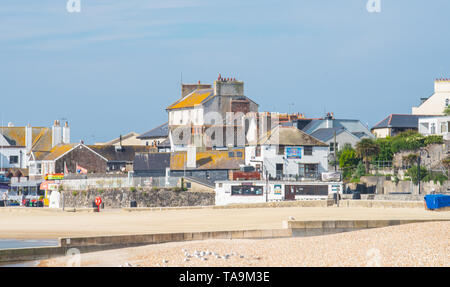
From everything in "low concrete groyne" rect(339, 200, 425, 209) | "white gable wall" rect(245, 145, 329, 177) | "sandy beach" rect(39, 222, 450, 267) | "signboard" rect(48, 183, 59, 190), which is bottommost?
"sandy beach" rect(39, 222, 450, 267)

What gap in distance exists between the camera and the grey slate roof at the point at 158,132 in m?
94.2

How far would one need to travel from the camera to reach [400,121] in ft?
274

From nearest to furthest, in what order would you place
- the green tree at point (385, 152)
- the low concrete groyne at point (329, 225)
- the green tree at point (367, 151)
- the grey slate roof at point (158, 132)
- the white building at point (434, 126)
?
the low concrete groyne at point (329, 225)
the green tree at point (385, 152)
the green tree at point (367, 151)
the white building at point (434, 126)
the grey slate roof at point (158, 132)

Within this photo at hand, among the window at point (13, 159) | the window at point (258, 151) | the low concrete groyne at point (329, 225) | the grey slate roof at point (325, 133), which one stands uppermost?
the grey slate roof at point (325, 133)

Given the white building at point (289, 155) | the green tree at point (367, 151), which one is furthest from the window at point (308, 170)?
the green tree at point (367, 151)

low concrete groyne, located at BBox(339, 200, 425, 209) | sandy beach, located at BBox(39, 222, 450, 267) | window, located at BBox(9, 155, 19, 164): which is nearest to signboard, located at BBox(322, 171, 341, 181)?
→ low concrete groyne, located at BBox(339, 200, 425, 209)

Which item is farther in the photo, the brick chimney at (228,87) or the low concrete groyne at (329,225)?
the brick chimney at (228,87)

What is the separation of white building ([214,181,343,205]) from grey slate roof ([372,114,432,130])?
79.2ft

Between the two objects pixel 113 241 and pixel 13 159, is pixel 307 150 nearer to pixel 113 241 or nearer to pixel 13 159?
pixel 113 241

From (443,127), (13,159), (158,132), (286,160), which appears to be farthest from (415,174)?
(13,159)

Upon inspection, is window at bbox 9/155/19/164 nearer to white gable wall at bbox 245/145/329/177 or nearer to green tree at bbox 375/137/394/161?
white gable wall at bbox 245/145/329/177

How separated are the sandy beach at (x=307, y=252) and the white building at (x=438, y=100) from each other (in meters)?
63.2

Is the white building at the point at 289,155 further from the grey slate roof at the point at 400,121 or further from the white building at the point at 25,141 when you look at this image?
the white building at the point at 25,141

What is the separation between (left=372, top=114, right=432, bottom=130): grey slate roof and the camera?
82688 mm
